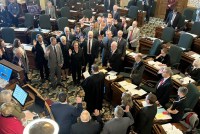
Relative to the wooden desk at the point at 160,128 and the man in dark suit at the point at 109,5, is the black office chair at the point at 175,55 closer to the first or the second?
the wooden desk at the point at 160,128

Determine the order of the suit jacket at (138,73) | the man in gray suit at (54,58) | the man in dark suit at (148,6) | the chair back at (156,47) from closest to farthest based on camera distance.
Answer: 1. the suit jacket at (138,73)
2. the man in gray suit at (54,58)
3. the chair back at (156,47)
4. the man in dark suit at (148,6)

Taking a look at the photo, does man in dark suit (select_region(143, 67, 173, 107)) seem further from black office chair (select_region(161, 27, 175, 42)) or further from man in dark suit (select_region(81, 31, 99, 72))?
black office chair (select_region(161, 27, 175, 42))

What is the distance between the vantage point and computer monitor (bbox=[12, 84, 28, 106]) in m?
4.61

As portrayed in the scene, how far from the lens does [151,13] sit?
45.1ft

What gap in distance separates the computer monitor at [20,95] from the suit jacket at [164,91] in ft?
9.60

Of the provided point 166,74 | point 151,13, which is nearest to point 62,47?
point 166,74

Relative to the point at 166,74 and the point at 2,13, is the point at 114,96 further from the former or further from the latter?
the point at 2,13

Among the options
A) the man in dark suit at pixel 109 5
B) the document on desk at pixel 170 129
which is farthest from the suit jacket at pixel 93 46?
the man in dark suit at pixel 109 5

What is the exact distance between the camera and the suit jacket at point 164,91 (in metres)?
5.20

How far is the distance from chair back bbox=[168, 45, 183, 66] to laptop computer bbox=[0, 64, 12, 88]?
473cm

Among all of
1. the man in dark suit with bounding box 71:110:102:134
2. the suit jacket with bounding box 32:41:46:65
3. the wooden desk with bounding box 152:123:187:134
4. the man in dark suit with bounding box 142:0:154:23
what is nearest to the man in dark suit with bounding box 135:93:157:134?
the wooden desk with bounding box 152:123:187:134

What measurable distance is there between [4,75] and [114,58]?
2.95m

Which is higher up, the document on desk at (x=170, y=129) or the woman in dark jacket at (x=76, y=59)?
the woman in dark jacket at (x=76, y=59)

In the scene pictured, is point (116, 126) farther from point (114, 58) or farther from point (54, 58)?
point (54, 58)
